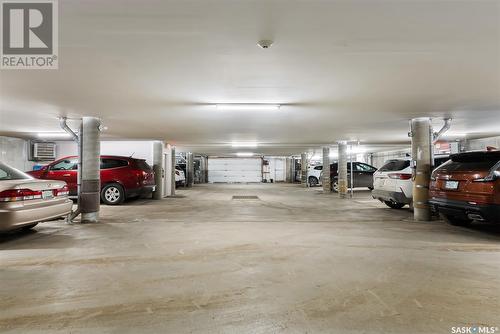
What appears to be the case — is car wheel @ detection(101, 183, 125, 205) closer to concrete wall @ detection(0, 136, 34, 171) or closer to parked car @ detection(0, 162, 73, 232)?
parked car @ detection(0, 162, 73, 232)

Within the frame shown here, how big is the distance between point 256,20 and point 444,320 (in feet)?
9.25

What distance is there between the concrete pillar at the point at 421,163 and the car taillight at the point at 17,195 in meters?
7.69

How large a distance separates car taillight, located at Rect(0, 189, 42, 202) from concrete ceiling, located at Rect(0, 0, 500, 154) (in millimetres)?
1559

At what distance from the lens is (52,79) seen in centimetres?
423

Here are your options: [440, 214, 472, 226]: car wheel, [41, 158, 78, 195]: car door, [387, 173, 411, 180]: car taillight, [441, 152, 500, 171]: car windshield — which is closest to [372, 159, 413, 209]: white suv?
[387, 173, 411, 180]: car taillight

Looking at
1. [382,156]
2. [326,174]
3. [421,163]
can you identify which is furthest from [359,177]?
[382,156]

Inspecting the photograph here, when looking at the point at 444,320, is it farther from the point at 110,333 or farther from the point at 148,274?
the point at 148,274

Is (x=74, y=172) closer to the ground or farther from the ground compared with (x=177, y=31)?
closer to the ground

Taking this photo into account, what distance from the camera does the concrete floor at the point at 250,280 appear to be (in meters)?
2.32

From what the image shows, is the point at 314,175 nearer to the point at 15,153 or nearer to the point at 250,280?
the point at 15,153

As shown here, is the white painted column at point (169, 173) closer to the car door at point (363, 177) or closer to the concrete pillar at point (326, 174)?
the concrete pillar at point (326, 174)

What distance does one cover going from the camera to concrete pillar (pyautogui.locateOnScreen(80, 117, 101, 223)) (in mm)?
6949

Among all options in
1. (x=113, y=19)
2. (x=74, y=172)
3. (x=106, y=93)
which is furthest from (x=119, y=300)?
(x=74, y=172)

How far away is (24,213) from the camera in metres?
4.76
